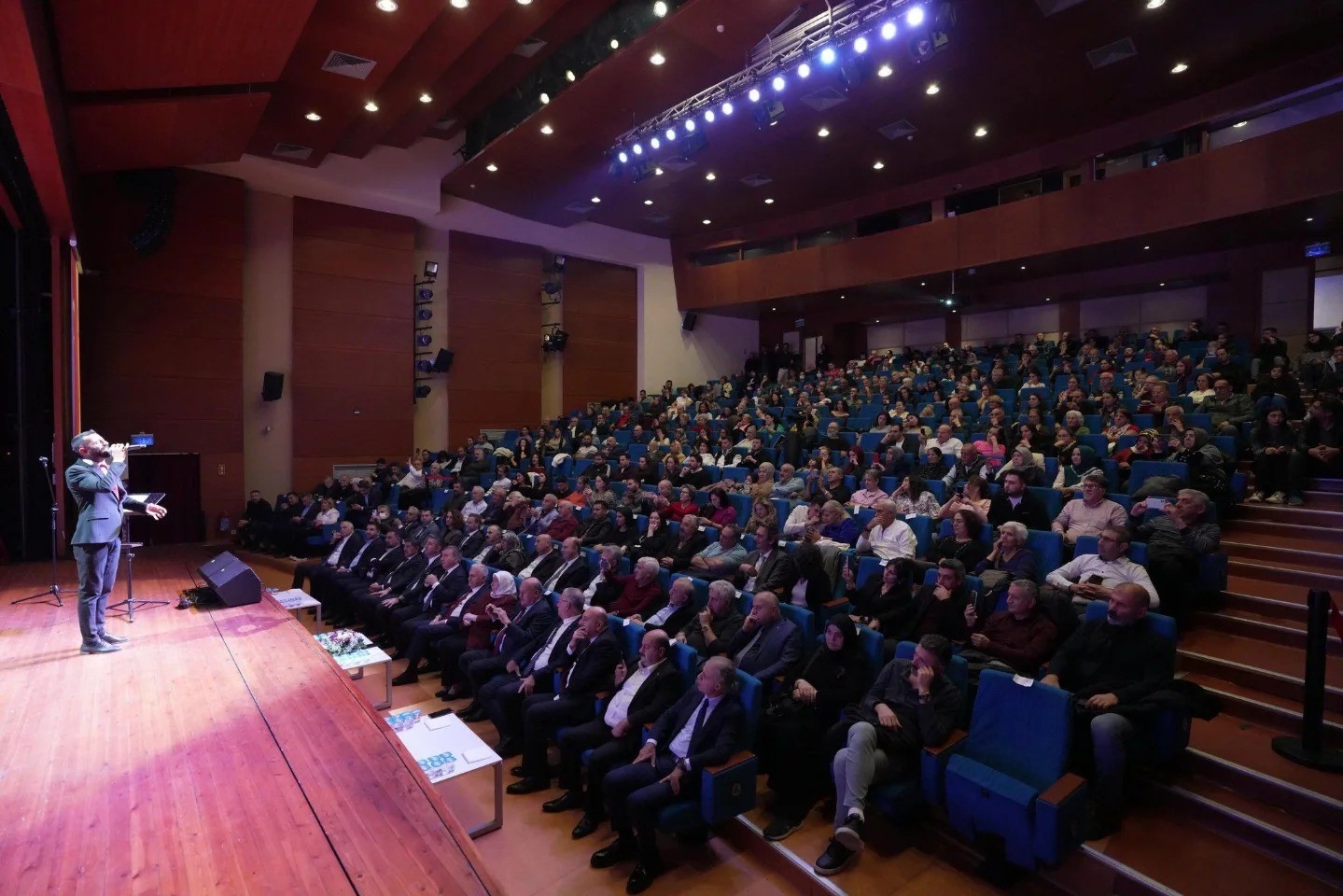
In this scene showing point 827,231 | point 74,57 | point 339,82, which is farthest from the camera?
point 827,231

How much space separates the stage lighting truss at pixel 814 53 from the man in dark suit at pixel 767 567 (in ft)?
10.7

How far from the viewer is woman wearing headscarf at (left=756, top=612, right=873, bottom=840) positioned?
242cm

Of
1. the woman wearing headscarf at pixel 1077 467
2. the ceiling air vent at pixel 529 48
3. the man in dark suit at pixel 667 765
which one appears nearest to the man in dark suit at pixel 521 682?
the man in dark suit at pixel 667 765

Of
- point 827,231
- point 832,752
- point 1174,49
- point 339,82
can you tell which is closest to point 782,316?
point 827,231

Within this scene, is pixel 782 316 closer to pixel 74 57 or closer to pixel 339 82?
pixel 339 82

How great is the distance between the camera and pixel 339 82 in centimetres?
611

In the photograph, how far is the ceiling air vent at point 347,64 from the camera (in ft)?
18.6

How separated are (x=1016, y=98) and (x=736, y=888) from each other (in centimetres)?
701

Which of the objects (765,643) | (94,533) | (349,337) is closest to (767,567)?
(765,643)

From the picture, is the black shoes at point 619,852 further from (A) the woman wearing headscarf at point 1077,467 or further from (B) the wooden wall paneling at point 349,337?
(B) the wooden wall paneling at point 349,337

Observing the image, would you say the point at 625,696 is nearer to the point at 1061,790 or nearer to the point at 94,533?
the point at 1061,790

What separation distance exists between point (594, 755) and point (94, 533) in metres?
2.42

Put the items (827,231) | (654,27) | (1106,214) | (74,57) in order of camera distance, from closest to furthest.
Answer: (74,57)
(654,27)
(1106,214)
(827,231)

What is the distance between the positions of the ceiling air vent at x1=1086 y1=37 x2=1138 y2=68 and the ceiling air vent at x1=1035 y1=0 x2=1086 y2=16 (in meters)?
0.84
